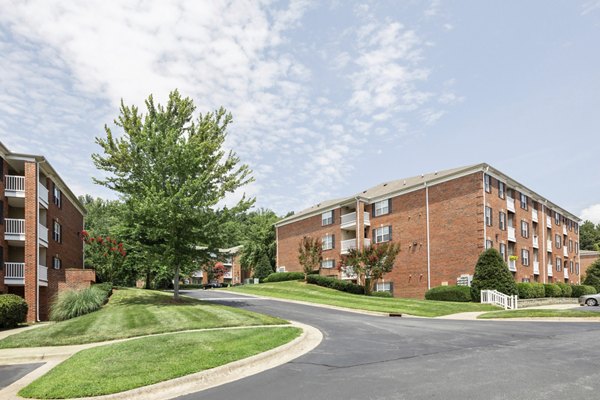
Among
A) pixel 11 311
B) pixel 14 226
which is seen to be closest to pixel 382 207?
pixel 14 226

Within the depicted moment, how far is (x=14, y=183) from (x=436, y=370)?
26.3m

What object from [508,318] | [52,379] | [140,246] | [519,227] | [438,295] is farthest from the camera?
[519,227]

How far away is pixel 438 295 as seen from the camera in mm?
35219

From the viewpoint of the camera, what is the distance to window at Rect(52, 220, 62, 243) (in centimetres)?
3229

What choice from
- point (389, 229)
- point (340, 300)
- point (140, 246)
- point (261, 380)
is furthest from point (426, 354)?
point (389, 229)

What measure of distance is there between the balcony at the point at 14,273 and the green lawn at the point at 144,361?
16412 mm

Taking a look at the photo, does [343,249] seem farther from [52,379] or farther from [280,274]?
[52,379]

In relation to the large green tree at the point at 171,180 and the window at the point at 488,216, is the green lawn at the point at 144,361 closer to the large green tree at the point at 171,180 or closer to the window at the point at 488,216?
the large green tree at the point at 171,180

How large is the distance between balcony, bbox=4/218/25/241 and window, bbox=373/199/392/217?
30682mm

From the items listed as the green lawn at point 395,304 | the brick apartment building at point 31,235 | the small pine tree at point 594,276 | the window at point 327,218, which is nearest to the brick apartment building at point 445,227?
the window at point 327,218

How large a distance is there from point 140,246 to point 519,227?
34.5m

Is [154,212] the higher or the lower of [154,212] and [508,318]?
the higher

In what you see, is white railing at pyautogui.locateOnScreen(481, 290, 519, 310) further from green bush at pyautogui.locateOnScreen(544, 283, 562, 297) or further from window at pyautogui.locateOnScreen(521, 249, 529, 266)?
window at pyautogui.locateOnScreen(521, 249, 529, 266)

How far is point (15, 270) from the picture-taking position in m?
26.3
